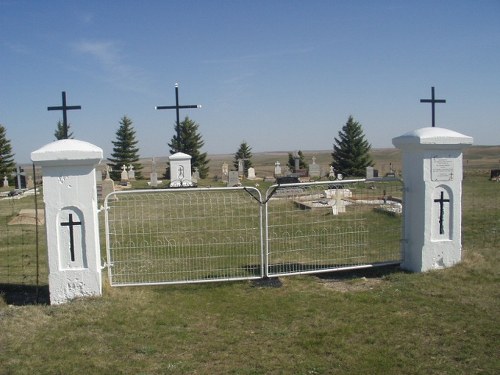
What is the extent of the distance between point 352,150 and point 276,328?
33.6 meters

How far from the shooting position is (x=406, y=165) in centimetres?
731

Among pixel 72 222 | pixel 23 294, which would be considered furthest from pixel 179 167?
pixel 72 222

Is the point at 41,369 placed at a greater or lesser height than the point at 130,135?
lesser

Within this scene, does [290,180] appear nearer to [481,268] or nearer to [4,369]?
[481,268]

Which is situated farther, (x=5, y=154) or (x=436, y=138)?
(x=5, y=154)

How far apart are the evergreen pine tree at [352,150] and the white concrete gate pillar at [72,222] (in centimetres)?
3218

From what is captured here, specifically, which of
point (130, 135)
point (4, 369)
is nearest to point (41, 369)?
point (4, 369)

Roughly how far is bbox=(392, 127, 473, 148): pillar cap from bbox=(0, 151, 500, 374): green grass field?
1.94 meters

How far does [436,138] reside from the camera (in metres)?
6.75

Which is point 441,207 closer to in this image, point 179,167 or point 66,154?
point 66,154

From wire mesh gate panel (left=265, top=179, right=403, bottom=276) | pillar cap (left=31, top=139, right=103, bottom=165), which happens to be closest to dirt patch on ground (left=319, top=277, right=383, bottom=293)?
wire mesh gate panel (left=265, top=179, right=403, bottom=276)

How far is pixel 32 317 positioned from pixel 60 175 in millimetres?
1763

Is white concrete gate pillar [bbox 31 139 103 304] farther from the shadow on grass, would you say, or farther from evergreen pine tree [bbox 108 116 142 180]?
evergreen pine tree [bbox 108 116 142 180]

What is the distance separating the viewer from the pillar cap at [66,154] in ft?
18.2
